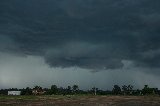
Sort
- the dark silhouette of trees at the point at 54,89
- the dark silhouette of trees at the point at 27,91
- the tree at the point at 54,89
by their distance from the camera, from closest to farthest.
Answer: the dark silhouette of trees at the point at 27,91
the dark silhouette of trees at the point at 54,89
the tree at the point at 54,89

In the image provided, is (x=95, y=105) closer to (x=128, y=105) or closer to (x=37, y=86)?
(x=128, y=105)

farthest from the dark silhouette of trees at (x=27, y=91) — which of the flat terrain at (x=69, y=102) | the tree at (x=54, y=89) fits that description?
the flat terrain at (x=69, y=102)

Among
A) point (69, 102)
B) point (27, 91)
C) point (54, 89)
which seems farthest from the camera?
point (54, 89)

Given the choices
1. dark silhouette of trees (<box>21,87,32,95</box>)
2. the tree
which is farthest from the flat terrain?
the tree

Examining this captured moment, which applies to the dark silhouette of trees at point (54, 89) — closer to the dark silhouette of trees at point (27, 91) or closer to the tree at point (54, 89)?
the tree at point (54, 89)

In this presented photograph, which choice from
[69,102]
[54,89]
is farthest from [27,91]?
[69,102]

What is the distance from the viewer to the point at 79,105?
66438 mm

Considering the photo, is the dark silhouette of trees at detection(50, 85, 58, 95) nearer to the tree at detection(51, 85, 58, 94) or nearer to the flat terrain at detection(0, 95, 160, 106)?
the tree at detection(51, 85, 58, 94)

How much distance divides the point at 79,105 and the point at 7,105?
47.9ft

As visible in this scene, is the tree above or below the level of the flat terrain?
above

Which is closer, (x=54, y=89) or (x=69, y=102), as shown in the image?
(x=69, y=102)

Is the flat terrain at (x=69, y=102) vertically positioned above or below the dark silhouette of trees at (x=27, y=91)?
below

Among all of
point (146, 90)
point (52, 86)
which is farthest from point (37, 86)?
point (146, 90)

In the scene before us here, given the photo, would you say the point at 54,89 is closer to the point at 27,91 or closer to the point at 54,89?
the point at 54,89
